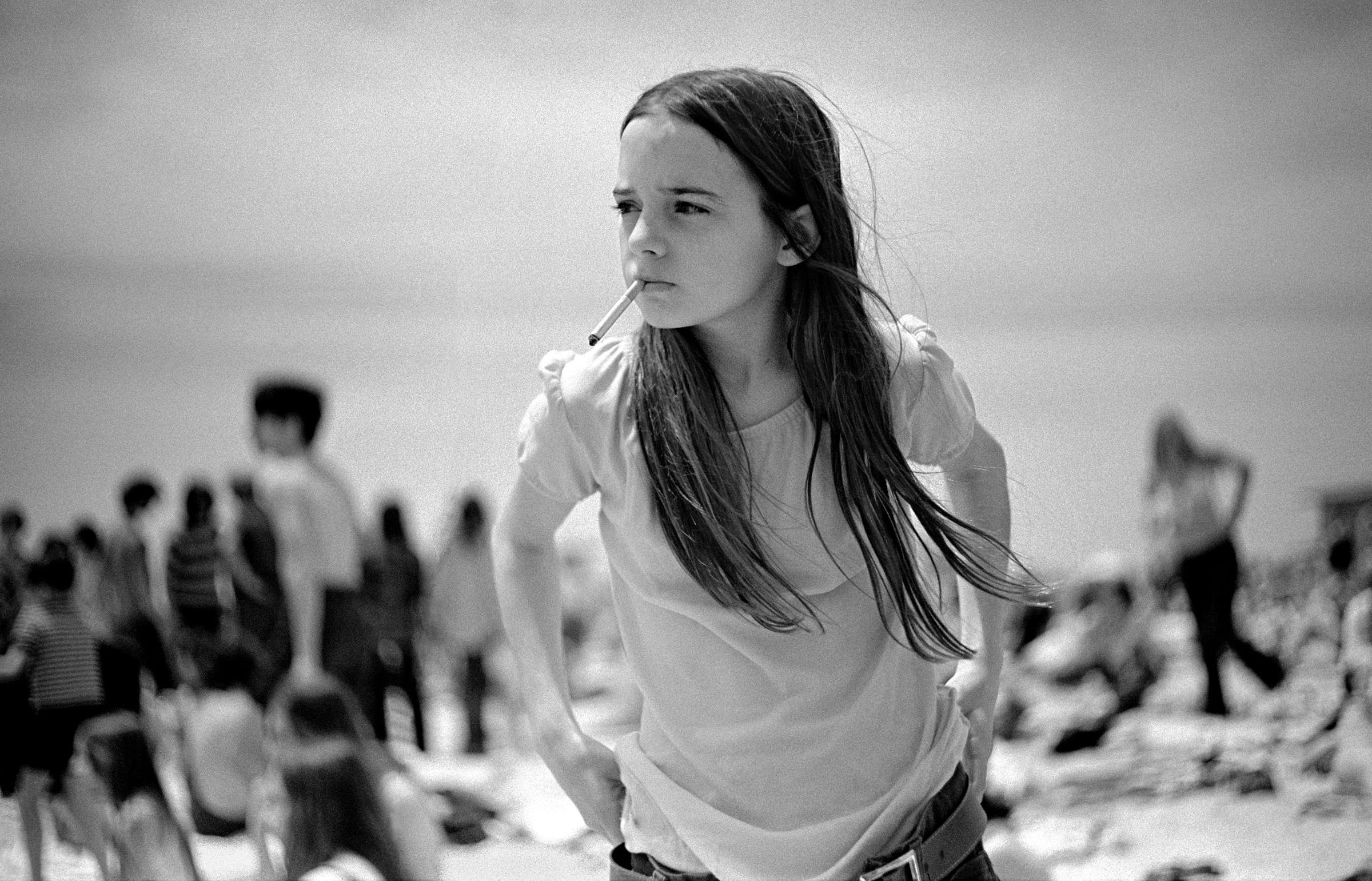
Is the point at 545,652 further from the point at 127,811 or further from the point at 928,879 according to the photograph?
the point at 127,811

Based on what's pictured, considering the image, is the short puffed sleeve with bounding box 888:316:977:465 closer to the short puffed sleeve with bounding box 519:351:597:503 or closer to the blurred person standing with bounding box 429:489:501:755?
the short puffed sleeve with bounding box 519:351:597:503

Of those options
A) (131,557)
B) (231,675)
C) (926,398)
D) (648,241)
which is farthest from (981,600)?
(131,557)

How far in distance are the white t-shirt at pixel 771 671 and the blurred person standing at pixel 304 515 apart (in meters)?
2.90

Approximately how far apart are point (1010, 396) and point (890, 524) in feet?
7.84

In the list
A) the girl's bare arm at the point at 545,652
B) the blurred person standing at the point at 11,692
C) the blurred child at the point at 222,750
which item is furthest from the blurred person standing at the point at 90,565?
the girl's bare arm at the point at 545,652

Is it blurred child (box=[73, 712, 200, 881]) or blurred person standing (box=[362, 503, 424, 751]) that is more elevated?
blurred person standing (box=[362, 503, 424, 751])

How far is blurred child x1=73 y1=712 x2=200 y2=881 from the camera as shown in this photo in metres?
2.88

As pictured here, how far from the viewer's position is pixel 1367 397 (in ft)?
21.2

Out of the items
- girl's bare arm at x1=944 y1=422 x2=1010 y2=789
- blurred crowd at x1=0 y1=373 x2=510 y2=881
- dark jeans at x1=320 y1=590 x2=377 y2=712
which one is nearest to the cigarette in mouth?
girl's bare arm at x1=944 y1=422 x2=1010 y2=789

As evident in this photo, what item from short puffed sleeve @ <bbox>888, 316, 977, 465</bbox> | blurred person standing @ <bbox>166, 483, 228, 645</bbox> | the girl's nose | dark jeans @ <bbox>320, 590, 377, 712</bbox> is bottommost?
dark jeans @ <bbox>320, 590, 377, 712</bbox>

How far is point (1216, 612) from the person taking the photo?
5402mm

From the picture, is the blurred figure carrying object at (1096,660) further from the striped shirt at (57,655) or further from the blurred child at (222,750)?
the striped shirt at (57,655)

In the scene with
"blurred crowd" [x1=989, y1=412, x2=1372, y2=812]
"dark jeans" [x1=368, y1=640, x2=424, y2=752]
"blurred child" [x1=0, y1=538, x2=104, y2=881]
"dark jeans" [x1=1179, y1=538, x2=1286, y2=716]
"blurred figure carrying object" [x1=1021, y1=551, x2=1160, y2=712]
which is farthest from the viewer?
"blurred figure carrying object" [x1=1021, y1=551, x2=1160, y2=712]

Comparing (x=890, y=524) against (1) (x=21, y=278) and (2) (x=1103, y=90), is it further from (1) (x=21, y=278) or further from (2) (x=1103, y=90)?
(1) (x=21, y=278)
